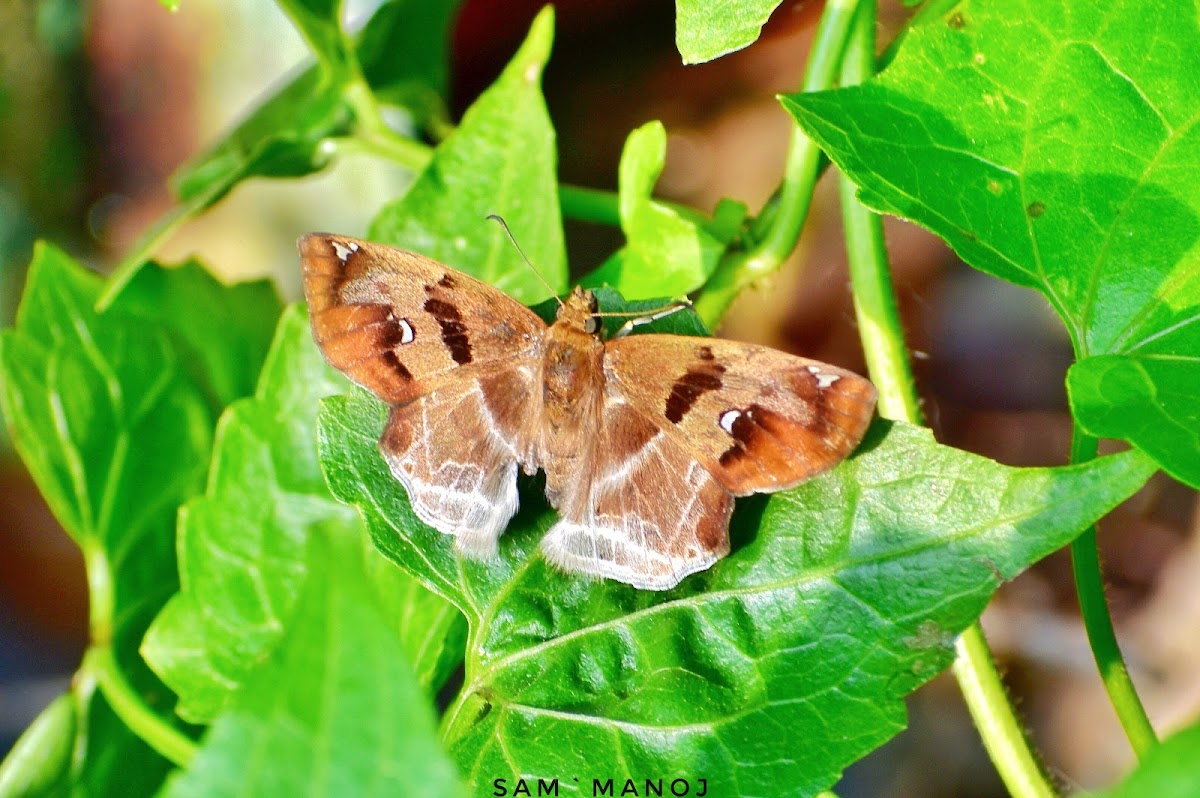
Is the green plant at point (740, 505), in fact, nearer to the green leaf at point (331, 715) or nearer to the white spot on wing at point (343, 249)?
the green leaf at point (331, 715)

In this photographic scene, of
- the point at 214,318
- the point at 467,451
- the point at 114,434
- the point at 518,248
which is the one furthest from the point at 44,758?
the point at 518,248

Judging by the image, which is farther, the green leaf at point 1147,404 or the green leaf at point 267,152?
the green leaf at point 267,152

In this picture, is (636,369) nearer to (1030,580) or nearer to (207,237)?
(1030,580)

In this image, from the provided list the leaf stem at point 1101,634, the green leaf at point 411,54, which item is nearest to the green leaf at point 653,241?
the leaf stem at point 1101,634

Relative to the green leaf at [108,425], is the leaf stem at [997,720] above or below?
below

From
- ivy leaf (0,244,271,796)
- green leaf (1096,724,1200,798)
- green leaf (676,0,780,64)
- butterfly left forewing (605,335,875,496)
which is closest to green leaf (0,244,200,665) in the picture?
ivy leaf (0,244,271,796)

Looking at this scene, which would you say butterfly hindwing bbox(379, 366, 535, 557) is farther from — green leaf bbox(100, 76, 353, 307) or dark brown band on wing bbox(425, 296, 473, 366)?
green leaf bbox(100, 76, 353, 307)

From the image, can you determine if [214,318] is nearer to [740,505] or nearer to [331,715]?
[740,505]
